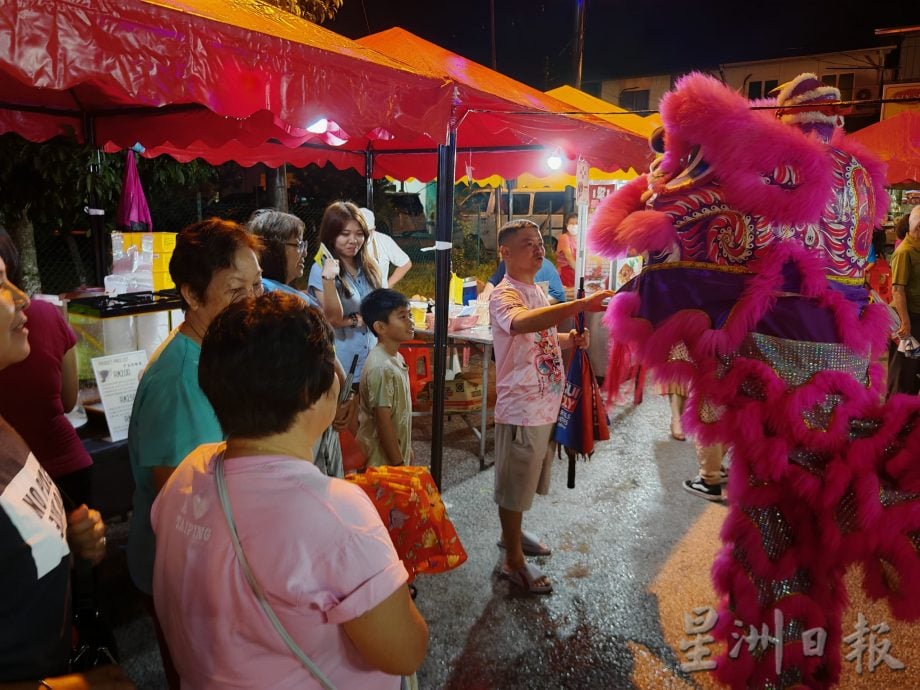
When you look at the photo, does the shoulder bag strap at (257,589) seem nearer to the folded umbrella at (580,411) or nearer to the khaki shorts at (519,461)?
the khaki shorts at (519,461)

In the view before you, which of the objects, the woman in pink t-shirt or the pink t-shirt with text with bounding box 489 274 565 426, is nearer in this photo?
the woman in pink t-shirt

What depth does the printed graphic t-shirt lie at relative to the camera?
42.7 inches

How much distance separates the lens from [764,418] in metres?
1.82

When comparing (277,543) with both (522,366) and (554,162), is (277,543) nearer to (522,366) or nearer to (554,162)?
(522,366)

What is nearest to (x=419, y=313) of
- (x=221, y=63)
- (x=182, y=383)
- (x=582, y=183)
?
(x=582, y=183)

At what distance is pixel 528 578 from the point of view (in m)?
3.14

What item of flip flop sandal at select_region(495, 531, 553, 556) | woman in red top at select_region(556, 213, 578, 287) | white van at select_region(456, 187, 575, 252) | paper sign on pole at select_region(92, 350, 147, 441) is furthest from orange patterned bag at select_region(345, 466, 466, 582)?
white van at select_region(456, 187, 575, 252)

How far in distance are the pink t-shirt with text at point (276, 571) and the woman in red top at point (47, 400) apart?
152 centimetres

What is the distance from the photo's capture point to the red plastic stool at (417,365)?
5.57 metres

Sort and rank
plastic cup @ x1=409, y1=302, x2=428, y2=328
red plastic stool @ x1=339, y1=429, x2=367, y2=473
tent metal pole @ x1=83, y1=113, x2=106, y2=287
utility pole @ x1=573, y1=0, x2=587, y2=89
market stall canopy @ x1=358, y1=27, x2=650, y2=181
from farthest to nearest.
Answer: utility pole @ x1=573, y1=0, x2=587, y2=89 < plastic cup @ x1=409, y1=302, x2=428, y2=328 < tent metal pole @ x1=83, y1=113, x2=106, y2=287 < market stall canopy @ x1=358, y1=27, x2=650, y2=181 < red plastic stool @ x1=339, y1=429, x2=367, y2=473

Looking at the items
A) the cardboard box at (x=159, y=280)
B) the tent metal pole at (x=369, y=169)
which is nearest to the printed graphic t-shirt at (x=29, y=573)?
the cardboard box at (x=159, y=280)

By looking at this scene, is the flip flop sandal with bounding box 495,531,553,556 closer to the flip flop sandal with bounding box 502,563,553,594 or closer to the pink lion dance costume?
the flip flop sandal with bounding box 502,563,553,594

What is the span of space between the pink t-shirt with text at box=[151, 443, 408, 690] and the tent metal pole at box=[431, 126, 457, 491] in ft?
8.15

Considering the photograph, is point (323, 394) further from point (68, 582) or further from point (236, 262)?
point (236, 262)
